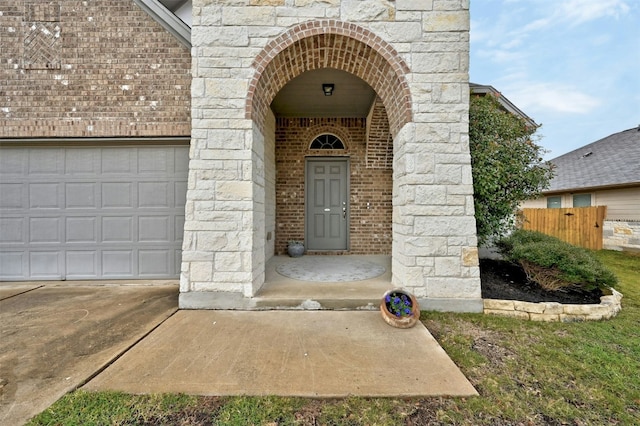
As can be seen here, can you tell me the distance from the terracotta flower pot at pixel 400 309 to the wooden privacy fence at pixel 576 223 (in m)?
8.21

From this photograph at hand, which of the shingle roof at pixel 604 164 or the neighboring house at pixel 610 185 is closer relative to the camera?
the neighboring house at pixel 610 185

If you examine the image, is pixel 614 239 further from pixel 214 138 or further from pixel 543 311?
pixel 214 138

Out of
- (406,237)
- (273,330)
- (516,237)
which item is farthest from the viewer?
(516,237)

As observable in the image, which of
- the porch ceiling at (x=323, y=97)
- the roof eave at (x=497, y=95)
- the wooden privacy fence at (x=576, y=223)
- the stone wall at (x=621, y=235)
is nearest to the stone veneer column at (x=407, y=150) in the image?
the porch ceiling at (x=323, y=97)

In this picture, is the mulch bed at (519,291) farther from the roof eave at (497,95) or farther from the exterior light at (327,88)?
the exterior light at (327,88)

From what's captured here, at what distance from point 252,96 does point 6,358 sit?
11.2 ft

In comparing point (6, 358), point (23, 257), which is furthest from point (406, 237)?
point (23, 257)

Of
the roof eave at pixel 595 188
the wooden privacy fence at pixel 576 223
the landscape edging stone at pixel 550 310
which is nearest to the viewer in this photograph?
the landscape edging stone at pixel 550 310

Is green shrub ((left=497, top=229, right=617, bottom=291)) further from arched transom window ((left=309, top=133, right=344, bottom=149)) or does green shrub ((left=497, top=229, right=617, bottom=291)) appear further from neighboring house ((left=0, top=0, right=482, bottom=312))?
arched transom window ((left=309, top=133, right=344, bottom=149))

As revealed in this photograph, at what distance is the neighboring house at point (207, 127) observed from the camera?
3.24m

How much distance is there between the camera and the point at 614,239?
856 centimetres

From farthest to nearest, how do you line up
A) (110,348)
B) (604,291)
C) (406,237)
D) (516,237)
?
1. (516,237)
2. (604,291)
3. (406,237)
4. (110,348)

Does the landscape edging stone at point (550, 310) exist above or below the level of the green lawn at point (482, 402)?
above

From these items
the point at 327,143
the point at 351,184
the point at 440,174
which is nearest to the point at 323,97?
the point at 327,143
